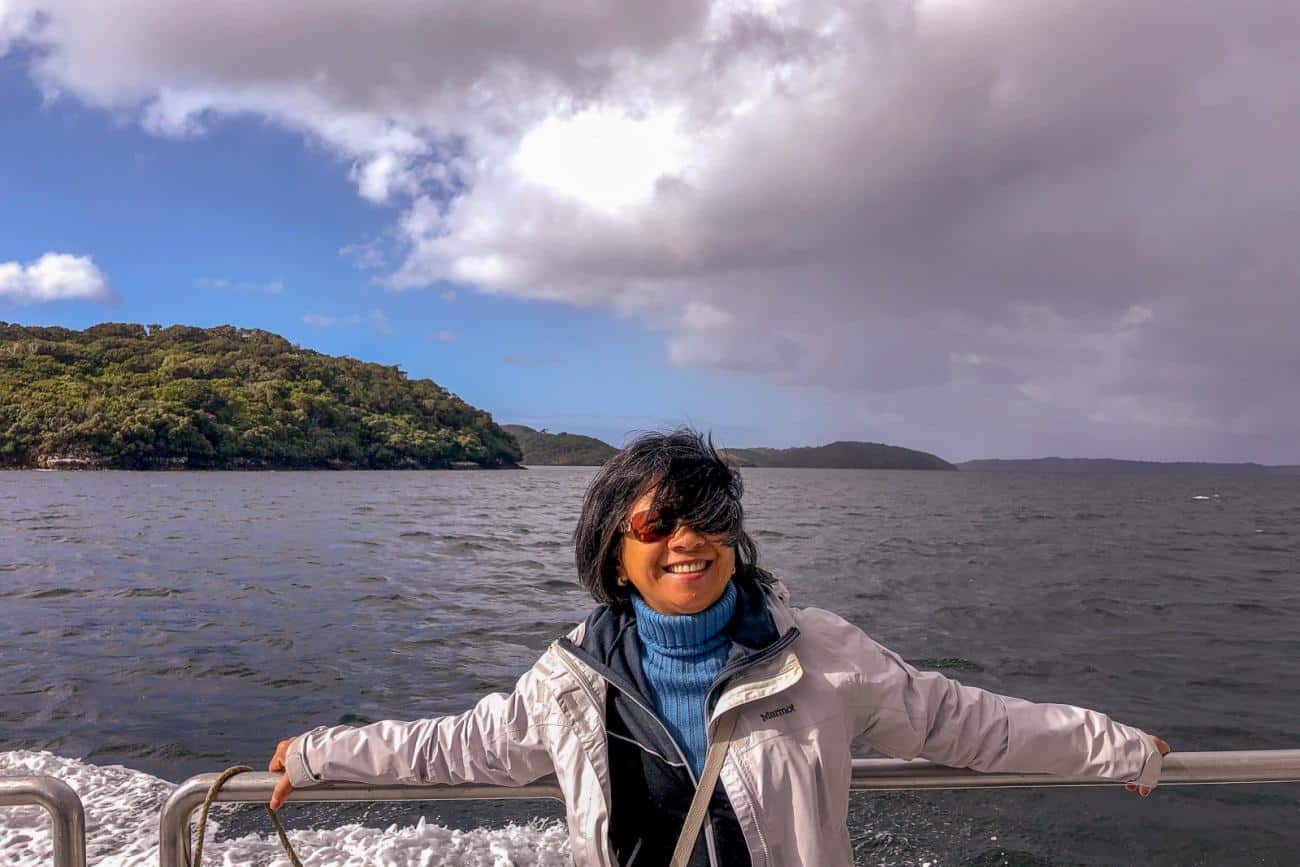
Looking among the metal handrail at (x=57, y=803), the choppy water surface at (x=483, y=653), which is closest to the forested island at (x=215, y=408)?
the choppy water surface at (x=483, y=653)

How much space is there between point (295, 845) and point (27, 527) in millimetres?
26473

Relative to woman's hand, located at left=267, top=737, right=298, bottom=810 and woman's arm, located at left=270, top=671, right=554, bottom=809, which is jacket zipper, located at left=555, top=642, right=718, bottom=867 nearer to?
woman's arm, located at left=270, top=671, right=554, bottom=809

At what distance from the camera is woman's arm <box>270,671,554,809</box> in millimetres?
1976

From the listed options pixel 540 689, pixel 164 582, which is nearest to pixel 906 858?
pixel 540 689

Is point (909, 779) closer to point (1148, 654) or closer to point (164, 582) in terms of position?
point (1148, 654)

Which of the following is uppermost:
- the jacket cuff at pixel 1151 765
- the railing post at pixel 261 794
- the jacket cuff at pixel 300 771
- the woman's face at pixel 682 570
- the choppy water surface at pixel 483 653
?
the woman's face at pixel 682 570

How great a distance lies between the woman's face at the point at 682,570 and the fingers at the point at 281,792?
35.7 inches

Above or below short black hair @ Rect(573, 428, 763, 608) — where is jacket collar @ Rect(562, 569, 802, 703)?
below

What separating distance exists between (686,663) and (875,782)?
503mm

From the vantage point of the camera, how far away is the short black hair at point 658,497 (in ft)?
6.75

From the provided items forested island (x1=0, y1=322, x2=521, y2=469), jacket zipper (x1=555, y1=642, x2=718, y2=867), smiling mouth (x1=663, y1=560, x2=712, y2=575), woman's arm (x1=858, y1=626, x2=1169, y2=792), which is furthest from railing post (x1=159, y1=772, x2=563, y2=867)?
forested island (x1=0, y1=322, x2=521, y2=469)

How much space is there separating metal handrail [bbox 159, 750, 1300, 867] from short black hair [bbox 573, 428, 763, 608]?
1.75ft

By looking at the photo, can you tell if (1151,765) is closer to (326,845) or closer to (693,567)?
(693,567)

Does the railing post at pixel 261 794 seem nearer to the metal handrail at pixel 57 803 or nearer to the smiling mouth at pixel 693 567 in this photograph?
the metal handrail at pixel 57 803
